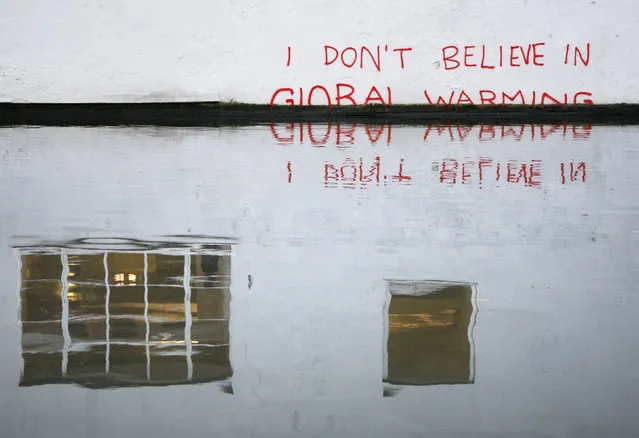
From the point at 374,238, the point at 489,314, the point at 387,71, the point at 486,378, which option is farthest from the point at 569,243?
the point at 387,71

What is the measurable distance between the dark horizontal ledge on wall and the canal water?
4.81 metres

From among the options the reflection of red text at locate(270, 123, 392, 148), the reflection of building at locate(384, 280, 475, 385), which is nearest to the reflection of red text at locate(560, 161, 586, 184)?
the reflection of red text at locate(270, 123, 392, 148)

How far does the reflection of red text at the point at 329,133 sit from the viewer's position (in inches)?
279

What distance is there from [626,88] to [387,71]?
8.75 ft

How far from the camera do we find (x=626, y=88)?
9.86 m

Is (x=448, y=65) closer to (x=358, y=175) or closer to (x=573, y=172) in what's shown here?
(x=573, y=172)

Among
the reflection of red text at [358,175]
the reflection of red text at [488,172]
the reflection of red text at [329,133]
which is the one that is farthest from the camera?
the reflection of red text at [329,133]

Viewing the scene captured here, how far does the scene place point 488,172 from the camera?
5133 millimetres

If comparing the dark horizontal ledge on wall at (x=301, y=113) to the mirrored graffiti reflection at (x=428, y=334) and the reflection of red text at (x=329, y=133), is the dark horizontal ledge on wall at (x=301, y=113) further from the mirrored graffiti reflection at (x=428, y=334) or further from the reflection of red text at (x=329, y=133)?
the mirrored graffiti reflection at (x=428, y=334)

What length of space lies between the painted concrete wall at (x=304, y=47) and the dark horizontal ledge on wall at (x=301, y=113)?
0.36ft

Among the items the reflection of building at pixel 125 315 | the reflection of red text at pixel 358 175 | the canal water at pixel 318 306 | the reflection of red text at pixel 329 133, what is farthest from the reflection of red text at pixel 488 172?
the reflection of building at pixel 125 315

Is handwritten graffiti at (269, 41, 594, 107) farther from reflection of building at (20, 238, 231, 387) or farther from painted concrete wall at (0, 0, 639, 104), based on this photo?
reflection of building at (20, 238, 231, 387)

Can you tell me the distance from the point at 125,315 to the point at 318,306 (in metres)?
0.48

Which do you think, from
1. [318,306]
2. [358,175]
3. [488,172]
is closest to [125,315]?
[318,306]
